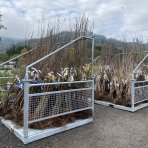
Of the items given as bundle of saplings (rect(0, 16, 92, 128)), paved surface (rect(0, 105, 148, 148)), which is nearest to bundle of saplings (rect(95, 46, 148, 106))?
paved surface (rect(0, 105, 148, 148))

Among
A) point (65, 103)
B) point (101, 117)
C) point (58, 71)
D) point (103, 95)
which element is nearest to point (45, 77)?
point (58, 71)

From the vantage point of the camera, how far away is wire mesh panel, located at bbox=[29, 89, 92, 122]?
2693 mm

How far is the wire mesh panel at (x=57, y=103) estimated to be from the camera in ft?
8.83

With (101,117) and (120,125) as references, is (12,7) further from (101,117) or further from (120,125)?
(120,125)

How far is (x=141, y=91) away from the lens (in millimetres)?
4801

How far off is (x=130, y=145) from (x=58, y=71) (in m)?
1.76

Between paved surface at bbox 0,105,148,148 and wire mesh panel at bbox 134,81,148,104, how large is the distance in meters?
0.86

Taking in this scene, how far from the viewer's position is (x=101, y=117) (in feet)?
12.9

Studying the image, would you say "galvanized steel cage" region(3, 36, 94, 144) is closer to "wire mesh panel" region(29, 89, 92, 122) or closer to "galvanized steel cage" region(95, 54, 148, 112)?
"wire mesh panel" region(29, 89, 92, 122)

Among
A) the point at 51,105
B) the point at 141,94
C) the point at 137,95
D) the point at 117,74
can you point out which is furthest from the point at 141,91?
the point at 51,105

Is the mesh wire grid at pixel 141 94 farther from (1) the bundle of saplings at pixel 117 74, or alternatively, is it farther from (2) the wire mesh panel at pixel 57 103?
(2) the wire mesh panel at pixel 57 103

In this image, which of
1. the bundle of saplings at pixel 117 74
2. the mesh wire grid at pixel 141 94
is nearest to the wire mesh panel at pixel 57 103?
the mesh wire grid at pixel 141 94

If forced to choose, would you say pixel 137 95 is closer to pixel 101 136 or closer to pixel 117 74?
pixel 117 74

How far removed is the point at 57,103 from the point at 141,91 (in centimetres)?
280
